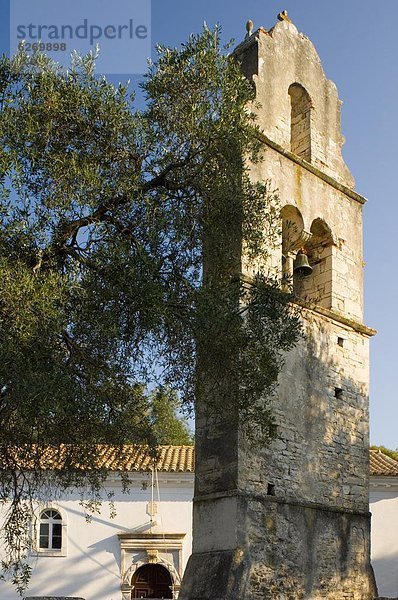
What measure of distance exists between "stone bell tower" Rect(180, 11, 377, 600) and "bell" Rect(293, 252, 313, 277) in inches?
1.3

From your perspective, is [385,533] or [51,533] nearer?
[385,533]

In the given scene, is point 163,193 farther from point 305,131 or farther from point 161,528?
point 161,528

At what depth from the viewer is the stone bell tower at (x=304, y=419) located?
34.7ft

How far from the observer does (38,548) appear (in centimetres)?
2156

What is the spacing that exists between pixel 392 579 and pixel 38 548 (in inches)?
349

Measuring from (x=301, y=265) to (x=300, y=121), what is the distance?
102 inches

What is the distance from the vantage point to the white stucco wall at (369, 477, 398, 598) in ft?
68.2

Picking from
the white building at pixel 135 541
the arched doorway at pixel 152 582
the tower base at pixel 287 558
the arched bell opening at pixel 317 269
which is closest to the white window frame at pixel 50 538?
the white building at pixel 135 541

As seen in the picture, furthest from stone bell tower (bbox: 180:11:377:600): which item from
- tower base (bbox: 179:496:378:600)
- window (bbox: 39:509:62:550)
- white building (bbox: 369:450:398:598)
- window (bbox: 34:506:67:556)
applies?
window (bbox: 39:509:62:550)

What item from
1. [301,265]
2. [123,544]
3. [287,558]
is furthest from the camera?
[123,544]

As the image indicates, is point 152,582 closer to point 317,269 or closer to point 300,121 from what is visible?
point 317,269

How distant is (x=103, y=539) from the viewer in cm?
2152

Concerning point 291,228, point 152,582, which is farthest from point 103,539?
point 291,228

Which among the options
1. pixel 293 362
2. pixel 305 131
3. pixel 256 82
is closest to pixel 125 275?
pixel 293 362
